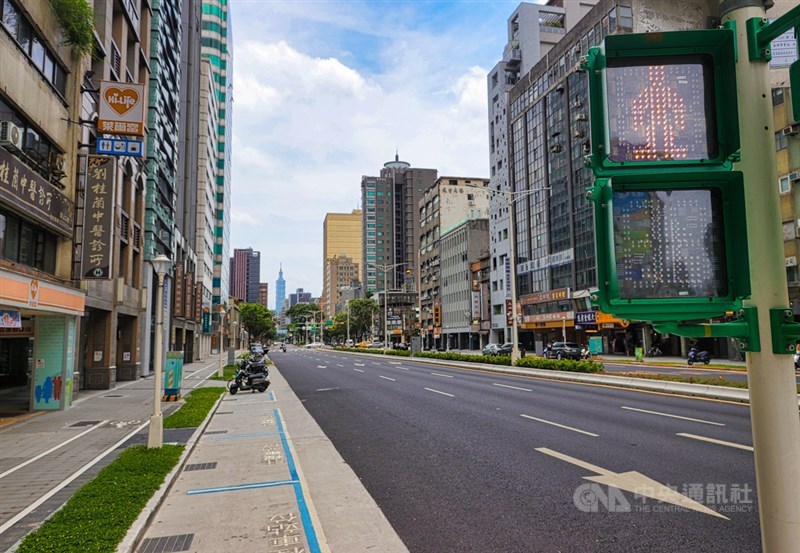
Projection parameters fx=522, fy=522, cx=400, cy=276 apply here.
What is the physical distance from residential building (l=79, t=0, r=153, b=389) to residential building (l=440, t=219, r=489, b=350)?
61.4m

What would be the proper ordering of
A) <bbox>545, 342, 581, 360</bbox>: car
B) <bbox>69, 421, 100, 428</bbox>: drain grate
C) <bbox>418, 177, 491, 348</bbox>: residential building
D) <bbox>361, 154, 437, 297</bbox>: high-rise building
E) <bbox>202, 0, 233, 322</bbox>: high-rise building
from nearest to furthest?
<bbox>69, 421, 100, 428</bbox>: drain grate
<bbox>545, 342, 581, 360</bbox>: car
<bbox>202, 0, 233, 322</bbox>: high-rise building
<bbox>418, 177, 491, 348</bbox>: residential building
<bbox>361, 154, 437, 297</bbox>: high-rise building

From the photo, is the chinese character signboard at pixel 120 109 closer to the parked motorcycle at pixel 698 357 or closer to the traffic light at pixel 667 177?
the traffic light at pixel 667 177

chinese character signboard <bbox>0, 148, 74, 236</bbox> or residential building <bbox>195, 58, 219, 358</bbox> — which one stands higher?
residential building <bbox>195, 58, 219, 358</bbox>

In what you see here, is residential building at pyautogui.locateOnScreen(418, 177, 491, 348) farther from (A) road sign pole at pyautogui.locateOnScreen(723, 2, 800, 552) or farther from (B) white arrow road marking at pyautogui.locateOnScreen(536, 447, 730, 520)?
(A) road sign pole at pyautogui.locateOnScreen(723, 2, 800, 552)

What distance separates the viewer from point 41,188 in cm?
1655

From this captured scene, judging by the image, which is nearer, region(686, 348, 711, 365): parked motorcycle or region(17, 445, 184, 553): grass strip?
region(17, 445, 184, 553): grass strip

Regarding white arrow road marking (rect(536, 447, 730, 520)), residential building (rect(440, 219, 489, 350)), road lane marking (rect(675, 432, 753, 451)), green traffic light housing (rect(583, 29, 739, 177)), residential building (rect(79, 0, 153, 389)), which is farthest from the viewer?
residential building (rect(440, 219, 489, 350))

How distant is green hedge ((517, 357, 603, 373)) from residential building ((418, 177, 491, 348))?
66.9m

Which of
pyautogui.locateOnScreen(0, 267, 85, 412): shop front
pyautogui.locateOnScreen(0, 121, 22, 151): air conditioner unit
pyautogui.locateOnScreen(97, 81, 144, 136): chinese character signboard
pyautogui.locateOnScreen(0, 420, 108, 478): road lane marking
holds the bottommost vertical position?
pyautogui.locateOnScreen(0, 420, 108, 478): road lane marking

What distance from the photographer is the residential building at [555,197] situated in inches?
2286

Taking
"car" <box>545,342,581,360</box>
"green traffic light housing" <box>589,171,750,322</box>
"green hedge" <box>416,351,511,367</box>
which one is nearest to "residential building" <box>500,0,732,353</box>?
"car" <box>545,342,581,360</box>

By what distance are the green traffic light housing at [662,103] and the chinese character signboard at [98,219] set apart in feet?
69.2

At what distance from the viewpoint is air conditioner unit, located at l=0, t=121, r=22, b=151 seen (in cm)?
1477

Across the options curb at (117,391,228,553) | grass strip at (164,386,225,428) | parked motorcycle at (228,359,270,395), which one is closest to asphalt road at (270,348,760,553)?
curb at (117,391,228,553)
